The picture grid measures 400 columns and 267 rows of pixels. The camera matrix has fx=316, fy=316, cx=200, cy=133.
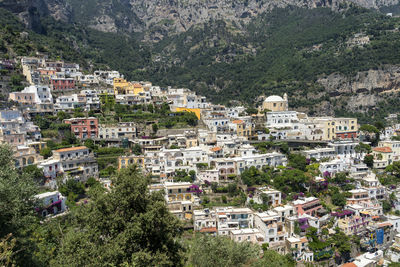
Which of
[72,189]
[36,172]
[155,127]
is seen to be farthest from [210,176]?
[36,172]

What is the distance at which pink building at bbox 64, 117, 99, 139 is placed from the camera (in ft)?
146

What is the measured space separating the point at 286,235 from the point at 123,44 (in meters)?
120

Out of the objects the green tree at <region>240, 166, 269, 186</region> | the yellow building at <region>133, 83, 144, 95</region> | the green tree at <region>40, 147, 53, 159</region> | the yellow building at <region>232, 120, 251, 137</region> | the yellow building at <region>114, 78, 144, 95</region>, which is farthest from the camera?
the yellow building at <region>114, 78, 144, 95</region>

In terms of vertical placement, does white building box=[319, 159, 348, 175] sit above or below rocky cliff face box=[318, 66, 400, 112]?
below

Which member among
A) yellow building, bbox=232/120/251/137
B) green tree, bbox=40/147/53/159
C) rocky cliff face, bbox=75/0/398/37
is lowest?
green tree, bbox=40/147/53/159

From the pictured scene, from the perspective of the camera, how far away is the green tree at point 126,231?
1279 centimetres

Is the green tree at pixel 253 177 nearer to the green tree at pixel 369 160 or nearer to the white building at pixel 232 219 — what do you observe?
the white building at pixel 232 219

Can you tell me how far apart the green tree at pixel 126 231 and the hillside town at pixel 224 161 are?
15.1m

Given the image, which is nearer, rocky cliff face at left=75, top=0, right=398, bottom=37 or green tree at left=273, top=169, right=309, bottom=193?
green tree at left=273, top=169, right=309, bottom=193

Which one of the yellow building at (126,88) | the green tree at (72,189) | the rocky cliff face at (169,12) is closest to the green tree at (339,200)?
the green tree at (72,189)

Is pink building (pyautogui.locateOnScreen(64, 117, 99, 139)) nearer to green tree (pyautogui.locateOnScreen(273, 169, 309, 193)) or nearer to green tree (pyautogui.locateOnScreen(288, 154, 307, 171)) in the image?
green tree (pyautogui.locateOnScreen(273, 169, 309, 193))

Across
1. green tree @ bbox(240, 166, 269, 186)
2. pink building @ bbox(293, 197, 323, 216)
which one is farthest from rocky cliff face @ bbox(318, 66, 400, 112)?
pink building @ bbox(293, 197, 323, 216)

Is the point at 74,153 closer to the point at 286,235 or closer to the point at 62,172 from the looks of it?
the point at 62,172

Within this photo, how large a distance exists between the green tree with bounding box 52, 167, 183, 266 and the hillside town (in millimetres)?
15142
